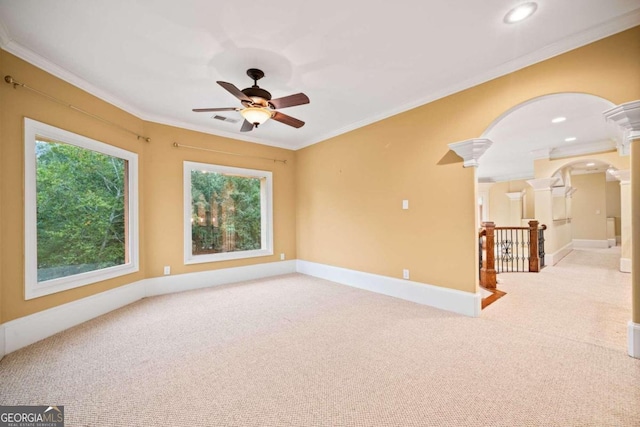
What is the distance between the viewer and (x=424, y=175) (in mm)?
3578

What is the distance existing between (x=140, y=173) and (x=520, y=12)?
4.79 metres

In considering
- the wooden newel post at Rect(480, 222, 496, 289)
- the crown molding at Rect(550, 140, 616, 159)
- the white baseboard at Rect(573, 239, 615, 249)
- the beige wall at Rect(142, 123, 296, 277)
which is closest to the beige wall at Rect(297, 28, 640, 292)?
the wooden newel post at Rect(480, 222, 496, 289)

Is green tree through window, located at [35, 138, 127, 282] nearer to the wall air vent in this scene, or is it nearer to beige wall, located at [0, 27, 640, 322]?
beige wall, located at [0, 27, 640, 322]

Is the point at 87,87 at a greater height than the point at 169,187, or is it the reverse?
the point at 87,87

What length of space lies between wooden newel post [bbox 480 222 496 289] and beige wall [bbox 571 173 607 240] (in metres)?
8.23

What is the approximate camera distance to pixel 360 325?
2.90m

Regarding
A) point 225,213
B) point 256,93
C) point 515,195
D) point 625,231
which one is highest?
point 256,93

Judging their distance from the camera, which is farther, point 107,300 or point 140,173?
point 140,173

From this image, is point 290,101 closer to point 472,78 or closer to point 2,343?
point 472,78

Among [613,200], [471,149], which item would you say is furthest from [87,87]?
[613,200]

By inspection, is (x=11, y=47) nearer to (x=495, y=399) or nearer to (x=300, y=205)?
(x=300, y=205)

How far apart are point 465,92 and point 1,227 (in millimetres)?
4970

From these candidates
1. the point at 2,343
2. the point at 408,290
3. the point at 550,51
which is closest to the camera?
the point at 2,343

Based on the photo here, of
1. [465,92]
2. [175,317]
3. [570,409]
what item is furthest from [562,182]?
[175,317]
